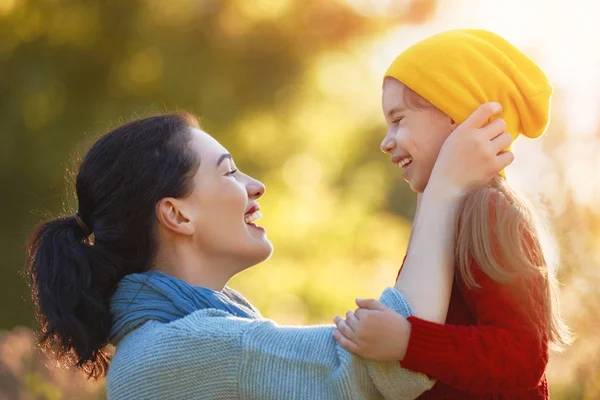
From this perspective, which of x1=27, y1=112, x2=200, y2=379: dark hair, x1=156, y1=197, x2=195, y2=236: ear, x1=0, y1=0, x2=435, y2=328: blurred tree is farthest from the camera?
x1=0, y1=0, x2=435, y2=328: blurred tree

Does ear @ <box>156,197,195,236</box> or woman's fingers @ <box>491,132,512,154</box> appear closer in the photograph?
woman's fingers @ <box>491,132,512,154</box>

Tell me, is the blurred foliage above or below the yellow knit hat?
below

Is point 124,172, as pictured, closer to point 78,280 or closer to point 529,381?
point 78,280

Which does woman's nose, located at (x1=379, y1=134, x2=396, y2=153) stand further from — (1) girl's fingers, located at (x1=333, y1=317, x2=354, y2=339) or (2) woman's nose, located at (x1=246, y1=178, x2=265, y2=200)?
A: (1) girl's fingers, located at (x1=333, y1=317, x2=354, y2=339)

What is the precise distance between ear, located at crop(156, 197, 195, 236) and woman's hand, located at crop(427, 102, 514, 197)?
0.68 m

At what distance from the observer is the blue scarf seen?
2.14 m

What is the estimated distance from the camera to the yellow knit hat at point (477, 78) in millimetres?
2223

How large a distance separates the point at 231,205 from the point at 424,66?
2.14ft

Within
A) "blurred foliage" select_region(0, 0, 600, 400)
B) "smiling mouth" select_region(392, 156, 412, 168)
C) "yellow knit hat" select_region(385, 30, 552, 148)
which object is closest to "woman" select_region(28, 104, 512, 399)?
"yellow knit hat" select_region(385, 30, 552, 148)

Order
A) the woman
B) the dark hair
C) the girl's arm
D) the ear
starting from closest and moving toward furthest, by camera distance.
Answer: the girl's arm
the woman
the dark hair
the ear

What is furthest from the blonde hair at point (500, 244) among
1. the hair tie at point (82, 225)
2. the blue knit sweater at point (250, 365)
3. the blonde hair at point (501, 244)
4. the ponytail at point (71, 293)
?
the hair tie at point (82, 225)

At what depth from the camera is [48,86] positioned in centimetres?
751

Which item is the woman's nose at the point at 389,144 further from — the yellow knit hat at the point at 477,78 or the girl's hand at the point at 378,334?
the girl's hand at the point at 378,334

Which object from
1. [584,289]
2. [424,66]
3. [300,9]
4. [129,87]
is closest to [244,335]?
[424,66]
